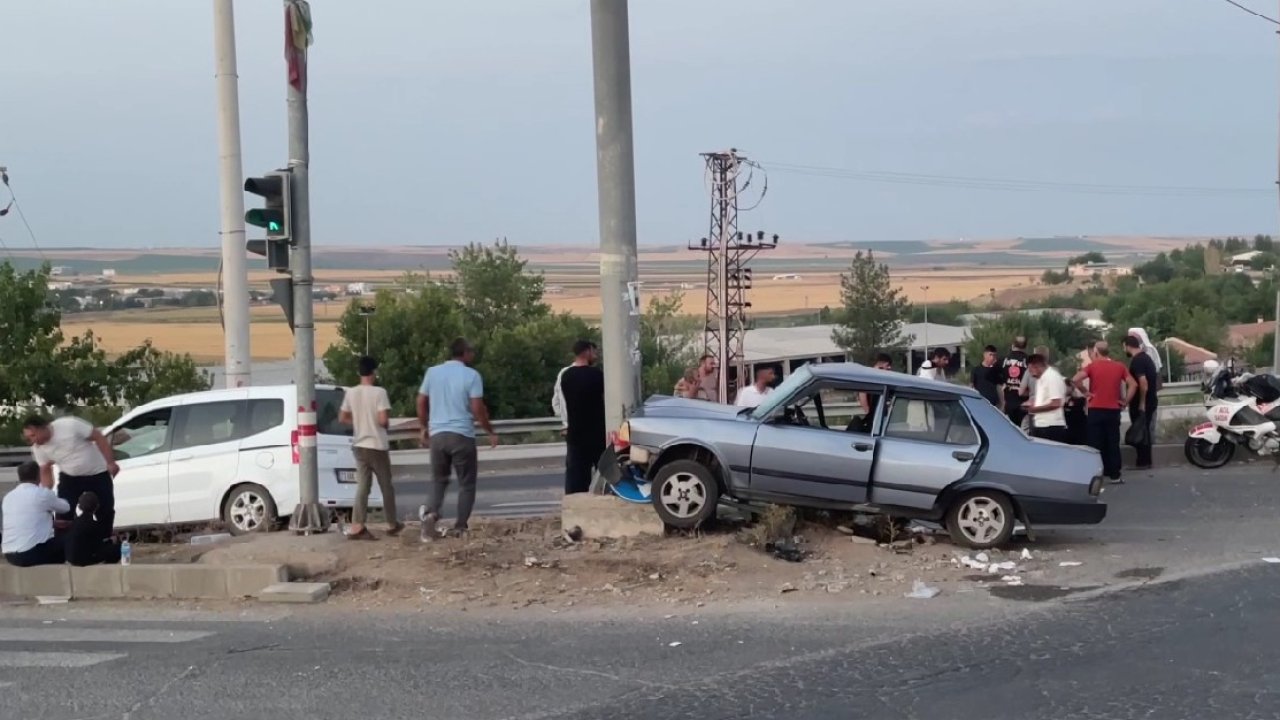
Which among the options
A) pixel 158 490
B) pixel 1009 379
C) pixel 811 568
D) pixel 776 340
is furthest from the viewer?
pixel 776 340

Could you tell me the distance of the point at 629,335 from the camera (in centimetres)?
1202

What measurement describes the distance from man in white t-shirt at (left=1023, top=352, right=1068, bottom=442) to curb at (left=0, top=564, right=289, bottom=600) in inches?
337

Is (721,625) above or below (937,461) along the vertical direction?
below

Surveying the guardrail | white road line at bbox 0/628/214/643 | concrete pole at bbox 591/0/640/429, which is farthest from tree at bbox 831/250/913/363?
white road line at bbox 0/628/214/643

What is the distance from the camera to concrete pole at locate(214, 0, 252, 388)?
55.8 ft

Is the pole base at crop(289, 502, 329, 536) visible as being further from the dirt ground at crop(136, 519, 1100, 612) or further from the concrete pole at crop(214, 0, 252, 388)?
the concrete pole at crop(214, 0, 252, 388)

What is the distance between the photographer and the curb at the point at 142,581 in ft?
32.8

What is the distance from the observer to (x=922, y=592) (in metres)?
9.70

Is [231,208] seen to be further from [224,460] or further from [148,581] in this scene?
[148,581]

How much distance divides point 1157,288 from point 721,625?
3381 inches

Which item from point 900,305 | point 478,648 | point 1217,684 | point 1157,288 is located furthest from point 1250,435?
point 900,305

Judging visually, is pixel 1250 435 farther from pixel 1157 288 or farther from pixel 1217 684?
pixel 1157 288

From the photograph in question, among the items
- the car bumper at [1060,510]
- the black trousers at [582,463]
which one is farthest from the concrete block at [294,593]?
the car bumper at [1060,510]

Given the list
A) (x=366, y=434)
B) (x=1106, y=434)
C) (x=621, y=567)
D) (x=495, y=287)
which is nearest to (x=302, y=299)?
(x=366, y=434)
